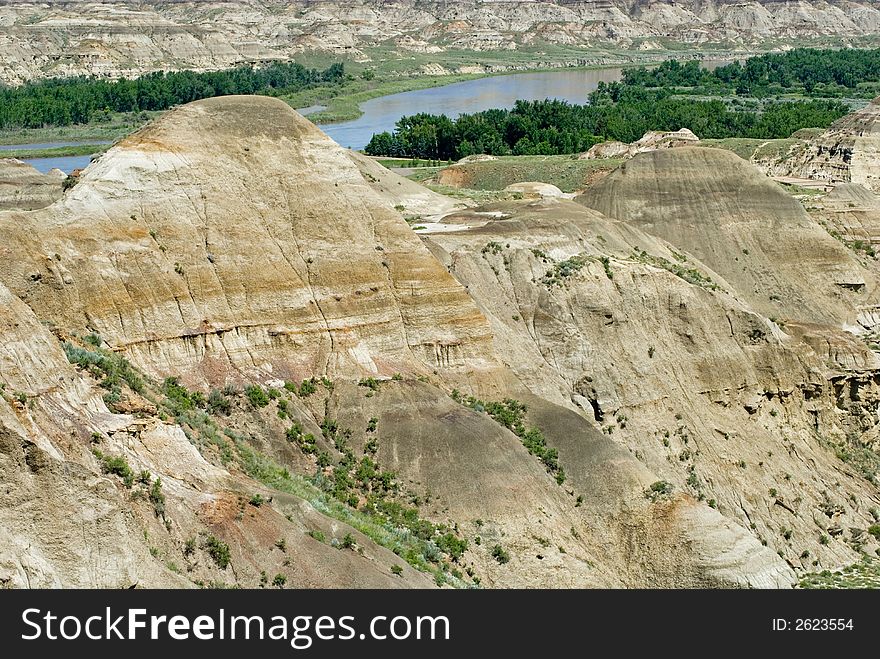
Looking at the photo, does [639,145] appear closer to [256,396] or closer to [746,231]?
[746,231]

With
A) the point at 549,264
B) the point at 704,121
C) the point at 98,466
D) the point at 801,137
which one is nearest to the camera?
the point at 98,466

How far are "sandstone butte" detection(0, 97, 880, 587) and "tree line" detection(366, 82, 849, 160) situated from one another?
58.9m

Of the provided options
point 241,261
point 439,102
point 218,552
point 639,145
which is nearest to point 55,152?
point 639,145

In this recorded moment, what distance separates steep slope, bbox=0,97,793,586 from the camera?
27703 millimetres

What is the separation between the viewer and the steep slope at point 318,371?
27.7 m

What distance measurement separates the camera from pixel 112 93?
470ft

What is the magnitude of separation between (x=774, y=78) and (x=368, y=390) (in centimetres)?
16121

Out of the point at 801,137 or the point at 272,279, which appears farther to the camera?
the point at 801,137

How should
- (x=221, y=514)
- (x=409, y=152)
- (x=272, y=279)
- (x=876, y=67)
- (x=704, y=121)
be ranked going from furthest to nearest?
(x=876, y=67) → (x=704, y=121) → (x=409, y=152) → (x=272, y=279) → (x=221, y=514)

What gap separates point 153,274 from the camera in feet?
105

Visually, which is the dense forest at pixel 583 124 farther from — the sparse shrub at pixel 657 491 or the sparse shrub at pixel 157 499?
the sparse shrub at pixel 157 499

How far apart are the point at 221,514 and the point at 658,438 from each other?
65.7 feet

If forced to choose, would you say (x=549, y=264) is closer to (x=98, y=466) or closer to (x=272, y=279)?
(x=272, y=279)

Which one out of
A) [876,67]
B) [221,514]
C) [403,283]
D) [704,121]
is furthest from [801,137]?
[876,67]
